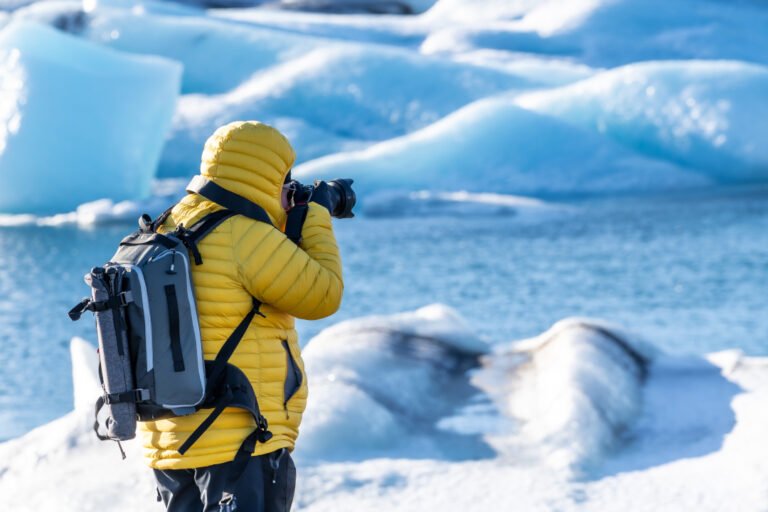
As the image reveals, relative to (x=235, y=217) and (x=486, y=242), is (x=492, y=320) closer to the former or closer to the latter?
(x=486, y=242)

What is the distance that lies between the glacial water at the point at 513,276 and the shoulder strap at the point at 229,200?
3255 millimetres

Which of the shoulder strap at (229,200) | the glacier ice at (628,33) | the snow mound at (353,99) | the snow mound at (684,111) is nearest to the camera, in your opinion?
the shoulder strap at (229,200)

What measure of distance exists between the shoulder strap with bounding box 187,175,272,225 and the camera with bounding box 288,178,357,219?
0.14 metres

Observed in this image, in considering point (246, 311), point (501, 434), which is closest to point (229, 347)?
point (246, 311)

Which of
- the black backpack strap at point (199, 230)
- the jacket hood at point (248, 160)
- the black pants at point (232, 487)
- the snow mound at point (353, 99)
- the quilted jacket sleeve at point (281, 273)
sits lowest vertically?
the black pants at point (232, 487)

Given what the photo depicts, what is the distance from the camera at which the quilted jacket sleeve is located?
198 cm

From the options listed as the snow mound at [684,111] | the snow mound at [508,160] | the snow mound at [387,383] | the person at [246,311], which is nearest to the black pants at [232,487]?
the person at [246,311]

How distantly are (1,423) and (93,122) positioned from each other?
26.0 ft

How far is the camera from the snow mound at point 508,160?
1332 centimetres

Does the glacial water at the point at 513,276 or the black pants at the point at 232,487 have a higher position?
the black pants at the point at 232,487

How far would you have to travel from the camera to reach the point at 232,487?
198 centimetres

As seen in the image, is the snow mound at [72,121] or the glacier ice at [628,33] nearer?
the snow mound at [72,121]

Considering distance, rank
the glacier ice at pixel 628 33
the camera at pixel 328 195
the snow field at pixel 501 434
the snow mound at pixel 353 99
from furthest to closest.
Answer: the glacier ice at pixel 628 33, the snow mound at pixel 353 99, the snow field at pixel 501 434, the camera at pixel 328 195

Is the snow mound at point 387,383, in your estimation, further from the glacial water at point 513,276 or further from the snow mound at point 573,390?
the glacial water at point 513,276
